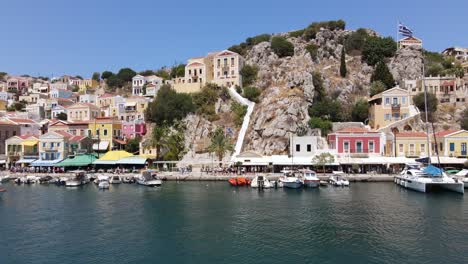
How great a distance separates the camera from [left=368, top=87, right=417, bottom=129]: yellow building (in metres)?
62.2

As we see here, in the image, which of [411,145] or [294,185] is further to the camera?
[411,145]

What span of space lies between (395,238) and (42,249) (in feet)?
74.4

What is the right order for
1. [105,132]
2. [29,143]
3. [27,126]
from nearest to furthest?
[29,143]
[105,132]
[27,126]

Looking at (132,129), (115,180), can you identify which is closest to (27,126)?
(132,129)

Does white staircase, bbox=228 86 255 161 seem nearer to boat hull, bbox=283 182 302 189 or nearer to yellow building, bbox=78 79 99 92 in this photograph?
boat hull, bbox=283 182 302 189

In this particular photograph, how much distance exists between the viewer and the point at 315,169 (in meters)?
53.7

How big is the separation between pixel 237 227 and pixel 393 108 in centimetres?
4516

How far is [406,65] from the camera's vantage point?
3169 inches

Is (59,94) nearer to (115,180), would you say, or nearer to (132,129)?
(132,129)

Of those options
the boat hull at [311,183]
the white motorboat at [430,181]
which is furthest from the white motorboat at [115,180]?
the white motorboat at [430,181]

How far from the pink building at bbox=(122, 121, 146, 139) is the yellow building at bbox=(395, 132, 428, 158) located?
45422 millimetres

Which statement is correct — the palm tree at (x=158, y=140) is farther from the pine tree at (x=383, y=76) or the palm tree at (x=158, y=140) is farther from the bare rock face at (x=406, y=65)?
the bare rock face at (x=406, y=65)

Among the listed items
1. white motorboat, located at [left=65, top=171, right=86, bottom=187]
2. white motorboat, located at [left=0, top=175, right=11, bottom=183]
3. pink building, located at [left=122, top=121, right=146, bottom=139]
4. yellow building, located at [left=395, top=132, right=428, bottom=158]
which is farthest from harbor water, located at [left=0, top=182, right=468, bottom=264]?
pink building, located at [left=122, top=121, right=146, bottom=139]

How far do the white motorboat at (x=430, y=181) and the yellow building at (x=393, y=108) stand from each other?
774 inches
